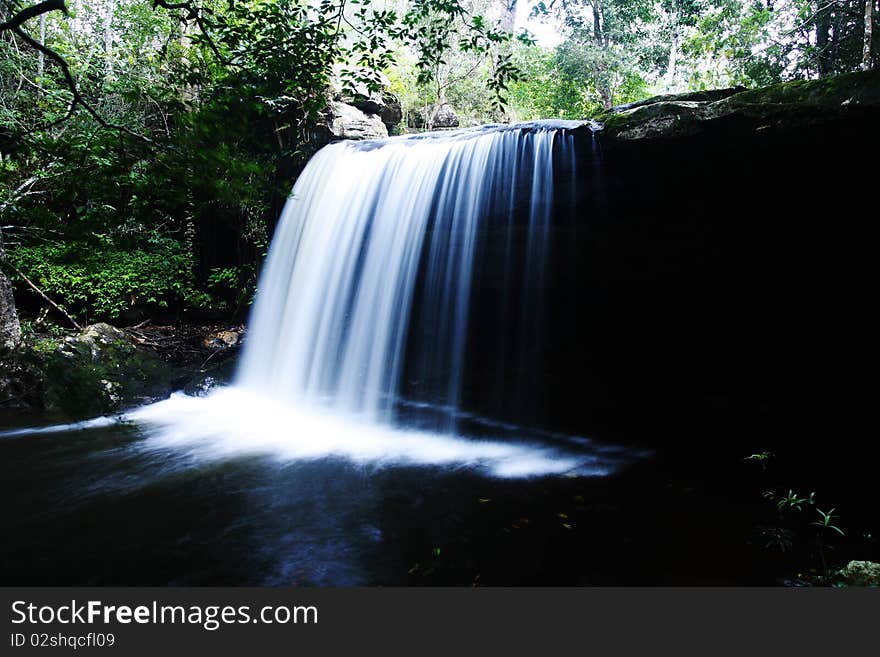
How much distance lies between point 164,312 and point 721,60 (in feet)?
40.1

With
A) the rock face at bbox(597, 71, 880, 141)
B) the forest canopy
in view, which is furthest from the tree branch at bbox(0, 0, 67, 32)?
the rock face at bbox(597, 71, 880, 141)

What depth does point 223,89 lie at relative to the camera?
3.07 meters

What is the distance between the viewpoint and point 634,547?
133 inches

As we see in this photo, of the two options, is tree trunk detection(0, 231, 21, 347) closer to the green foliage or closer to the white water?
the green foliage

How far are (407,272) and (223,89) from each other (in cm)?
432

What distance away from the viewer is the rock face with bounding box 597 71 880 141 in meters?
4.19

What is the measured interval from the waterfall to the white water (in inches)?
0.8

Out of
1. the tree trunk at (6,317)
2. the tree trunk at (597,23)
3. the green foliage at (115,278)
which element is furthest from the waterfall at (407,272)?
the tree trunk at (597,23)

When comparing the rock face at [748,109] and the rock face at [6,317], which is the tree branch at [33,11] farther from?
the rock face at [6,317]

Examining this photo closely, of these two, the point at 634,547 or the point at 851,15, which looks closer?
the point at 634,547

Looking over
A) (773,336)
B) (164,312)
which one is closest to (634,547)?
(773,336)

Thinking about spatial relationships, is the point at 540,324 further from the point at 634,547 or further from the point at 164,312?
the point at 164,312

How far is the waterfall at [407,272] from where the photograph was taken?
21.6 ft

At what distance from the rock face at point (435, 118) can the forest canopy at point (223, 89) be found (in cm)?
11
